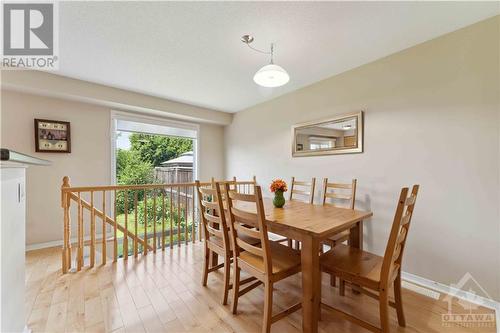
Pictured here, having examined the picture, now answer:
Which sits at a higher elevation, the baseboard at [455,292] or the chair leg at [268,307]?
the chair leg at [268,307]

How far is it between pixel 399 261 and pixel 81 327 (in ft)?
7.55

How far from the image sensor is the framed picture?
3.00 metres

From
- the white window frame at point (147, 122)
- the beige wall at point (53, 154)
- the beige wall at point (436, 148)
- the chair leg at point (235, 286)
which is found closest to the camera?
the chair leg at point (235, 286)

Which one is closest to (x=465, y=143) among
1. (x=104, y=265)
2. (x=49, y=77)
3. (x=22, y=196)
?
(x=22, y=196)

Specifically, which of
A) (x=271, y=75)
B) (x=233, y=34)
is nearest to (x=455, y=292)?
(x=271, y=75)

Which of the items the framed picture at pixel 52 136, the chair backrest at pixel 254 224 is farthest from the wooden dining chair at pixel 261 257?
the framed picture at pixel 52 136

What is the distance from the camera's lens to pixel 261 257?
1.59 meters

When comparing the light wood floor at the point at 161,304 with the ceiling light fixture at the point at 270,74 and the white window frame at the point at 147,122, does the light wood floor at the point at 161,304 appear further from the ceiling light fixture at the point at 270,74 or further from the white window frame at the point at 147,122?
the ceiling light fixture at the point at 270,74

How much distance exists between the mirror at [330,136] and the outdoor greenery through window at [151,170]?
6.60 feet

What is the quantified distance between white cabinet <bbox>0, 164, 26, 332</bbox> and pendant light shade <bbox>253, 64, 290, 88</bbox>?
5.79 ft

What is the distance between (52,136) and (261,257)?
3.52 meters

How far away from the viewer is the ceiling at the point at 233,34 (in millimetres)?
1684

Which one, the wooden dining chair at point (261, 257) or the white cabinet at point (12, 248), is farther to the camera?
the wooden dining chair at point (261, 257)

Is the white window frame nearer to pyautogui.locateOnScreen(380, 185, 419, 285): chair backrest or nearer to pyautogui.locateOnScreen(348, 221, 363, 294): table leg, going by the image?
pyautogui.locateOnScreen(348, 221, 363, 294): table leg
